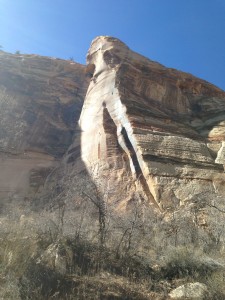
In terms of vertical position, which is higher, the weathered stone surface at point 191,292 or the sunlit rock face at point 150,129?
the sunlit rock face at point 150,129

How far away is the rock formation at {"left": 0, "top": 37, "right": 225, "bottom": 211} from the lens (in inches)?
844

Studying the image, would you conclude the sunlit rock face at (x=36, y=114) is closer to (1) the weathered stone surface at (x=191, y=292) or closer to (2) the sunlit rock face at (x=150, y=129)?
(2) the sunlit rock face at (x=150, y=129)

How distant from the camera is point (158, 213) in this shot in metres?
19.2

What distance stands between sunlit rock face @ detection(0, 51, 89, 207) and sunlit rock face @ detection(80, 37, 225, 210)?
2962mm

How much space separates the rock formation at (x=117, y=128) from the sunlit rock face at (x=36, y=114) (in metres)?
0.07

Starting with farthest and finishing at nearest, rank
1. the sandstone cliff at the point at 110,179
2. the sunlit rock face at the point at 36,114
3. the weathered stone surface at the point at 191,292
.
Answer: the sunlit rock face at the point at 36,114 → the sandstone cliff at the point at 110,179 → the weathered stone surface at the point at 191,292

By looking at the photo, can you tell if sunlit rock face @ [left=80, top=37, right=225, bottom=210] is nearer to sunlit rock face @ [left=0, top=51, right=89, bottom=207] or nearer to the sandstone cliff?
the sandstone cliff

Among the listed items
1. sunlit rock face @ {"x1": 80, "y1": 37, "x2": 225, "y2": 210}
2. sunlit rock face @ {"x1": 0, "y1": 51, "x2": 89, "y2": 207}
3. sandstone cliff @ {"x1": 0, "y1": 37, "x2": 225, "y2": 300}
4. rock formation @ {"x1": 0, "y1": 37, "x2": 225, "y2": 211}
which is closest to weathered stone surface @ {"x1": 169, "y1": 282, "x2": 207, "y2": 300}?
sandstone cliff @ {"x1": 0, "y1": 37, "x2": 225, "y2": 300}

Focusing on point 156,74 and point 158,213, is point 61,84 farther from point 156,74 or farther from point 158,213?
point 158,213

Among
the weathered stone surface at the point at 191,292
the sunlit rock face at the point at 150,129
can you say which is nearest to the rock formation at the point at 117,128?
the sunlit rock face at the point at 150,129

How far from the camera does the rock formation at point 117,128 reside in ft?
70.3

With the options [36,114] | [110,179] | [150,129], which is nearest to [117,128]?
[150,129]

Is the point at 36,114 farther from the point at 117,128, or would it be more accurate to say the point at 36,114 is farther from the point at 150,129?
the point at 150,129

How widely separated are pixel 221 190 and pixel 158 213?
3.86m
